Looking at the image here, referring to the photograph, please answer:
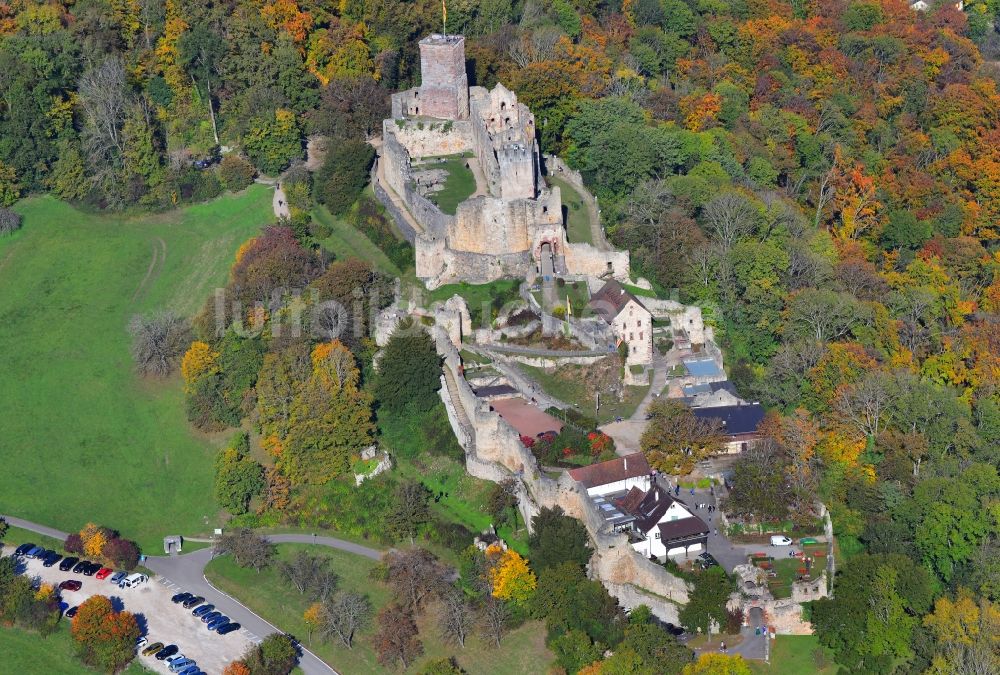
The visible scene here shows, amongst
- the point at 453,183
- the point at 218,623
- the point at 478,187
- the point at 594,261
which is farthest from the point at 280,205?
the point at 218,623

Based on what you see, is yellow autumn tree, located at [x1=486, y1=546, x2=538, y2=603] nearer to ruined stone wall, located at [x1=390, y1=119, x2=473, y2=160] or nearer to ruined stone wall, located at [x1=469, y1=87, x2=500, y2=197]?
ruined stone wall, located at [x1=469, y1=87, x2=500, y2=197]

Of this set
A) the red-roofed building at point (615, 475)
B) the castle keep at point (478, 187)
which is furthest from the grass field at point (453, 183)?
the red-roofed building at point (615, 475)

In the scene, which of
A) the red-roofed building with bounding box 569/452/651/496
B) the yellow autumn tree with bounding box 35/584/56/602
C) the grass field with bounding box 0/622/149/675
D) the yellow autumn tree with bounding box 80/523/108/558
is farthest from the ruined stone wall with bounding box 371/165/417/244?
the grass field with bounding box 0/622/149/675

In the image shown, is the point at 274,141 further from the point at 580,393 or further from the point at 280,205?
the point at 580,393

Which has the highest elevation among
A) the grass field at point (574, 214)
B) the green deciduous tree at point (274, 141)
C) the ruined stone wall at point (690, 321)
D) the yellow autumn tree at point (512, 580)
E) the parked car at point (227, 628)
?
the green deciduous tree at point (274, 141)

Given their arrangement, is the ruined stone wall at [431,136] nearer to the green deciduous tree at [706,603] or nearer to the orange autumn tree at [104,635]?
the orange autumn tree at [104,635]

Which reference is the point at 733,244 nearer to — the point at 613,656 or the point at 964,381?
the point at 964,381
